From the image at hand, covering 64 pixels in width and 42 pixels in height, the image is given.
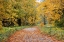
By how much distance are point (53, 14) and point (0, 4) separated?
40.2 ft

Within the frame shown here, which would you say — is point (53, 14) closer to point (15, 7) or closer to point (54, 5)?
point (54, 5)

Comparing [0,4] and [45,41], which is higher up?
[0,4]

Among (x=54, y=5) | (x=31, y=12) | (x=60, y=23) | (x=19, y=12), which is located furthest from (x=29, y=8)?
(x=54, y=5)

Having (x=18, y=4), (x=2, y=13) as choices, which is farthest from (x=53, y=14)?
(x=18, y=4)

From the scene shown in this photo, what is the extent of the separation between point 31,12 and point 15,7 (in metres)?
14.1

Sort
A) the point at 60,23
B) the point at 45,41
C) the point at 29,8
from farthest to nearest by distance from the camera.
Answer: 1. the point at 29,8
2. the point at 60,23
3. the point at 45,41

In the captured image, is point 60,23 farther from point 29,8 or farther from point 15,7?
point 29,8

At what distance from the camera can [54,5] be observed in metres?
24.4

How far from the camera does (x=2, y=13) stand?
17422 millimetres

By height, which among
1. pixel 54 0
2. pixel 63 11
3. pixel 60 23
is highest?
pixel 54 0

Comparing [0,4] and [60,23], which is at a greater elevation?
[0,4]

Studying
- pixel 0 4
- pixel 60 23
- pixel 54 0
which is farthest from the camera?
pixel 60 23

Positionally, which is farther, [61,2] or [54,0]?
[54,0]

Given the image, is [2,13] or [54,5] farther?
[54,5]
